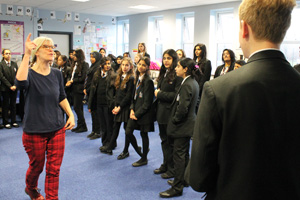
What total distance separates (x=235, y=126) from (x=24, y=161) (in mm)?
3525

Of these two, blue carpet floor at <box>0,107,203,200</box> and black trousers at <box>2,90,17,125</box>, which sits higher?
black trousers at <box>2,90,17,125</box>

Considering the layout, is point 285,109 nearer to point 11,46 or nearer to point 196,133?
point 196,133

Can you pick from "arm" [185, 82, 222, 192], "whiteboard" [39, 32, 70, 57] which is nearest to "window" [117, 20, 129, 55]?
"whiteboard" [39, 32, 70, 57]

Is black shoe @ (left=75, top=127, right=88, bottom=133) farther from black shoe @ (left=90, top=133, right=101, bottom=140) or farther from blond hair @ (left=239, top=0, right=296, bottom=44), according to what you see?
blond hair @ (left=239, top=0, right=296, bottom=44)

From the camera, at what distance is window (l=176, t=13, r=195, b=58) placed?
9.42m

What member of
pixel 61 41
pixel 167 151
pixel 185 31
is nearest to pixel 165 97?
pixel 167 151

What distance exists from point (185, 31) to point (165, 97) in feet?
22.7

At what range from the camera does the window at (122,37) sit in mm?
11719

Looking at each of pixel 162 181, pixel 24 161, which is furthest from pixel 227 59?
pixel 24 161

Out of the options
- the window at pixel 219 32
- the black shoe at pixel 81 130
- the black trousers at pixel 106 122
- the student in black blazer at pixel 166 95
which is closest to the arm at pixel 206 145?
the student in black blazer at pixel 166 95

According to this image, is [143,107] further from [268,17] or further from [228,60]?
[268,17]

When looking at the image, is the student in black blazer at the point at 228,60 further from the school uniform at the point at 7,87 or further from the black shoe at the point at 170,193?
the school uniform at the point at 7,87

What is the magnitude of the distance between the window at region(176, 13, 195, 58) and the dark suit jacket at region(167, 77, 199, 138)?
6867 millimetres

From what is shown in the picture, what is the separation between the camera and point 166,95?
310 centimetres
